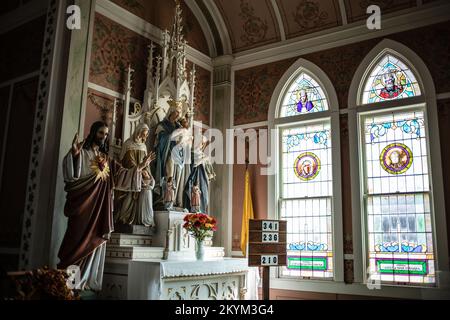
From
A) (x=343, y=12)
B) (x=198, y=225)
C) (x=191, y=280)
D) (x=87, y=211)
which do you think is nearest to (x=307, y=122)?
(x=343, y=12)

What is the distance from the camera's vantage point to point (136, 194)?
245 inches

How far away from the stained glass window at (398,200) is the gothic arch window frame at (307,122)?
0.46m

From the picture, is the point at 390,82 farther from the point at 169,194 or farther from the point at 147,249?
the point at 147,249

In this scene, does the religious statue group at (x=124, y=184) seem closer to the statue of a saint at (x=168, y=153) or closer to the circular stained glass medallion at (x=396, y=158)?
the statue of a saint at (x=168, y=153)

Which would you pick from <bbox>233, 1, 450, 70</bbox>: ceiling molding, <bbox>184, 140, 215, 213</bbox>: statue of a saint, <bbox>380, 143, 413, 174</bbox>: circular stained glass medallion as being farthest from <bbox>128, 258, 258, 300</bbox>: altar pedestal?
<bbox>233, 1, 450, 70</bbox>: ceiling molding

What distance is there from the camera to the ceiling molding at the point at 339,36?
6.81 metres

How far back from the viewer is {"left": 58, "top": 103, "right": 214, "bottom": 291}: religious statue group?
16.5 feet

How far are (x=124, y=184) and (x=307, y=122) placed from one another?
3465 mm

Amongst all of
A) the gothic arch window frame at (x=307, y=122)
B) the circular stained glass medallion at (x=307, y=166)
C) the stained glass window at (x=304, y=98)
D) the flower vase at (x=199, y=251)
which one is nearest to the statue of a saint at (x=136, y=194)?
the flower vase at (x=199, y=251)

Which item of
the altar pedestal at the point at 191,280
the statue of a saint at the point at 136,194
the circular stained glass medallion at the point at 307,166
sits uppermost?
the circular stained glass medallion at the point at 307,166

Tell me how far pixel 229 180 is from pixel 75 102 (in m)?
3.39

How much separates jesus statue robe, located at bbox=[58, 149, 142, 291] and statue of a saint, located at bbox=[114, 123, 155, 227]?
31.3 inches

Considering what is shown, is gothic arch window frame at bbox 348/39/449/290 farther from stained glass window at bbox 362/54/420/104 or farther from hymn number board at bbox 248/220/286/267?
hymn number board at bbox 248/220/286/267
